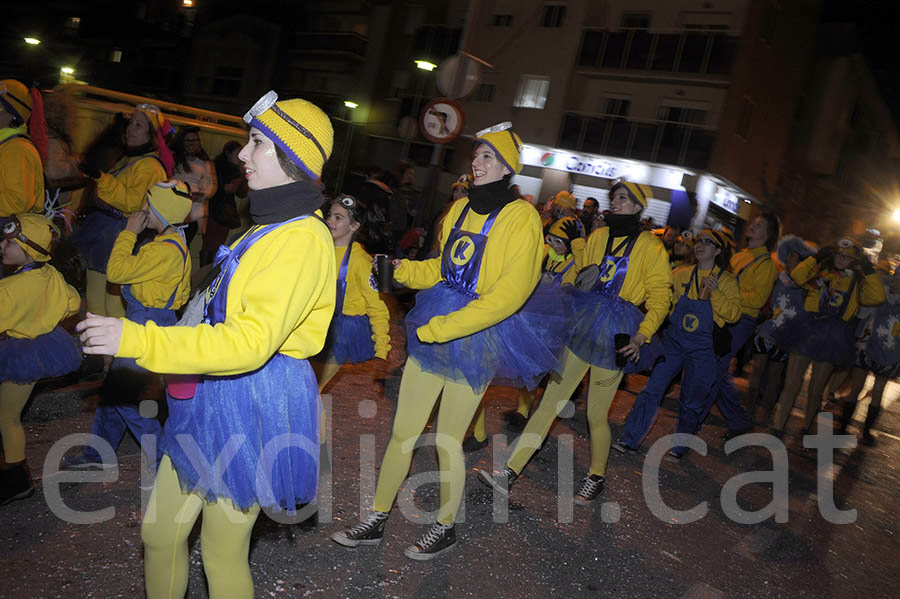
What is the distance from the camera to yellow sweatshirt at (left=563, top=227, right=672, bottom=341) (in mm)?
4535

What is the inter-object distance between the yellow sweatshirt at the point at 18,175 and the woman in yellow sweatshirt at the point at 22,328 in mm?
898

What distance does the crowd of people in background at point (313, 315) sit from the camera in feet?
6.98

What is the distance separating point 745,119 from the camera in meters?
25.8

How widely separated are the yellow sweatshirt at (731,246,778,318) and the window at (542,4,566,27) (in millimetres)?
24418

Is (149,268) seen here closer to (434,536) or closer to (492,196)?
(492,196)

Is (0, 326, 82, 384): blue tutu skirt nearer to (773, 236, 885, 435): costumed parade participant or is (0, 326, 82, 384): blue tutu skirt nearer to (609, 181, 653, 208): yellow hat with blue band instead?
(609, 181, 653, 208): yellow hat with blue band

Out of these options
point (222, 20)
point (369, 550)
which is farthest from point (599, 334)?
point (222, 20)

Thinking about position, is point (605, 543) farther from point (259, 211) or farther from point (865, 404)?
point (865, 404)

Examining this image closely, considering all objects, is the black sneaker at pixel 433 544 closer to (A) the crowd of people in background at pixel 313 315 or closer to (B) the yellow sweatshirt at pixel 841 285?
(A) the crowd of people in background at pixel 313 315

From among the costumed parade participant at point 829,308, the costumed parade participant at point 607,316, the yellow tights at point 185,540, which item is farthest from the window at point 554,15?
the yellow tights at point 185,540

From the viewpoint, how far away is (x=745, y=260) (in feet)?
23.0

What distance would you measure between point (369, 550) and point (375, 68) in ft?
112

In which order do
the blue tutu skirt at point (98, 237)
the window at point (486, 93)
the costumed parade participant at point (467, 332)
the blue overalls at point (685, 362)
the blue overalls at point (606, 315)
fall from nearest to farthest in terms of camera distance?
the costumed parade participant at point (467, 332), the blue overalls at point (606, 315), the blue tutu skirt at point (98, 237), the blue overalls at point (685, 362), the window at point (486, 93)

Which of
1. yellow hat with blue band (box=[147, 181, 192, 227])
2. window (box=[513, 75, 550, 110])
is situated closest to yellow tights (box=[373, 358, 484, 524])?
yellow hat with blue band (box=[147, 181, 192, 227])
